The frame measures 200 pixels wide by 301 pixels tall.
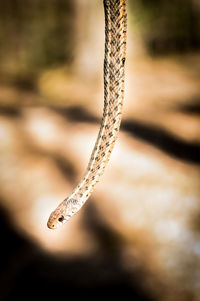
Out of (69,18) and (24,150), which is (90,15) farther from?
(24,150)

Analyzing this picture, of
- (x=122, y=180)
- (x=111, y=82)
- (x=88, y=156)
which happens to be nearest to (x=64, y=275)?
(x=122, y=180)

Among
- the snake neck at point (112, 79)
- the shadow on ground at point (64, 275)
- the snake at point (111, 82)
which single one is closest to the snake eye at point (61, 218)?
the snake at point (111, 82)

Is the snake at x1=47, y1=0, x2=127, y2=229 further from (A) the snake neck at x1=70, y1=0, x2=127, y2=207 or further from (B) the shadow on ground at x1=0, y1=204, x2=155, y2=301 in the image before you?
(B) the shadow on ground at x1=0, y1=204, x2=155, y2=301

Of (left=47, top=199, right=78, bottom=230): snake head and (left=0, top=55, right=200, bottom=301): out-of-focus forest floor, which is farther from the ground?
(left=0, top=55, right=200, bottom=301): out-of-focus forest floor

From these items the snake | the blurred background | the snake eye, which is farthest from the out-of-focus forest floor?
the snake

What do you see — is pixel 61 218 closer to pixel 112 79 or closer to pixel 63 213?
pixel 63 213

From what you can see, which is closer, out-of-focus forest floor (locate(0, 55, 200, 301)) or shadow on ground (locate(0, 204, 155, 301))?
shadow on ground (locate(0, 204, 155, 301))
